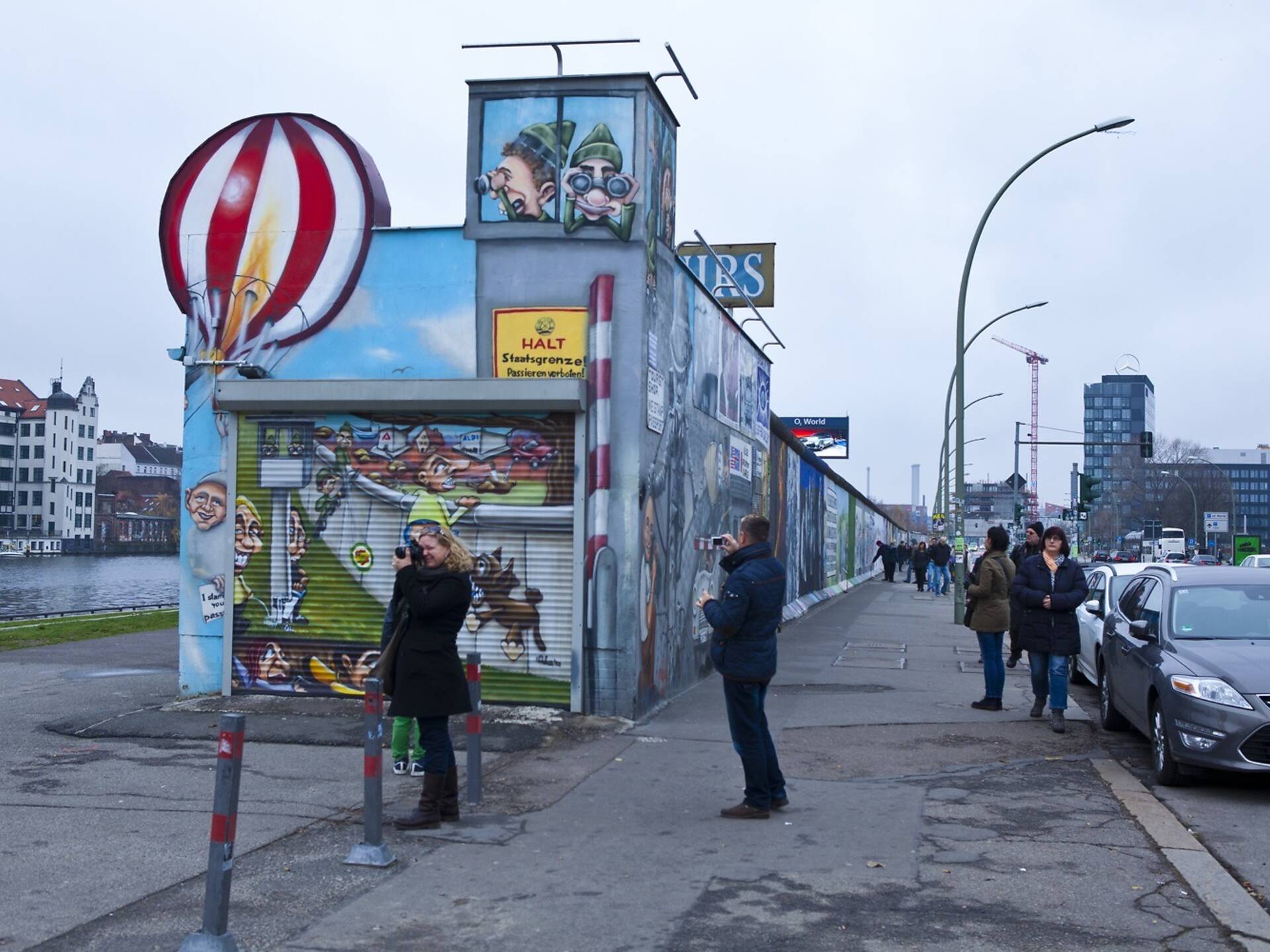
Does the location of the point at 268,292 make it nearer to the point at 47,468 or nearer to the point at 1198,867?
the point at 1198,867

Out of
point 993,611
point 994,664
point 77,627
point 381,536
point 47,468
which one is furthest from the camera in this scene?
point 47,468

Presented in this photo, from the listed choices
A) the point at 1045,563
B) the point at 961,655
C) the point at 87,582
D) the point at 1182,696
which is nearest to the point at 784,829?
the point at 1182,696

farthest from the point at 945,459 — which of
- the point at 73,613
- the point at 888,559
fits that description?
the point at 73,613

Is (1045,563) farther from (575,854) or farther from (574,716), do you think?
(575,854)

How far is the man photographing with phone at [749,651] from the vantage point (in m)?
7.48

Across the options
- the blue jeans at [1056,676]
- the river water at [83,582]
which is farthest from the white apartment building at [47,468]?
the blue jeans at [1056,676]

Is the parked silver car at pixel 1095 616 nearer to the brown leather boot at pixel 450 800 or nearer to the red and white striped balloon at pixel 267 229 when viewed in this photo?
the brown leather boot at pixel 450 800

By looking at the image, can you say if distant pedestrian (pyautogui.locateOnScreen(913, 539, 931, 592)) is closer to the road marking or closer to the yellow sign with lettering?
the yellow sign with lettering

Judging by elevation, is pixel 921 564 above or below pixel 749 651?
below

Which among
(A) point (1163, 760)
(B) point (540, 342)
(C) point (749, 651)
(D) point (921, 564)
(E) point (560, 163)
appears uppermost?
(E) point (560, 163)

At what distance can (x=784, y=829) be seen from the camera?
730 cm

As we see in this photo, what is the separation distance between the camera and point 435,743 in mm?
7070

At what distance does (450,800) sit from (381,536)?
14.6 ft

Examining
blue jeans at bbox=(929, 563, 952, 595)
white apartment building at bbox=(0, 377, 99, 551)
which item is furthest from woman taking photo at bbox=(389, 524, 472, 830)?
white apartment building at bbox=(0, 377, 99, 551)
